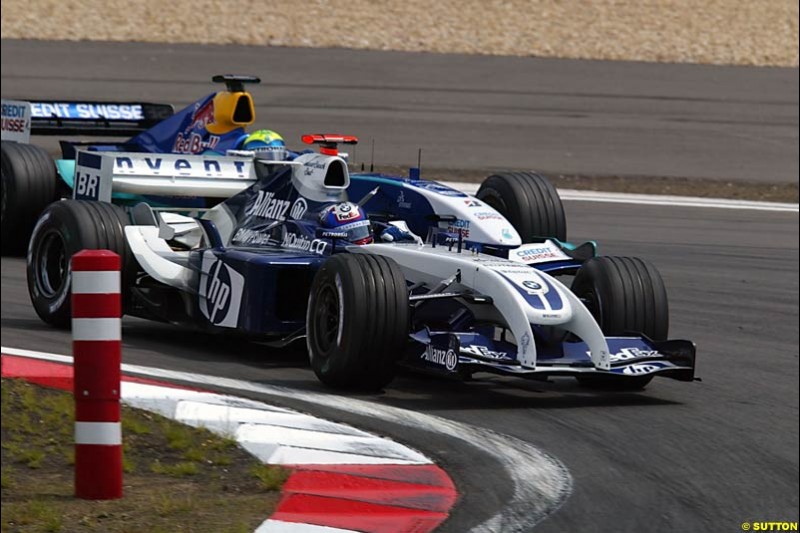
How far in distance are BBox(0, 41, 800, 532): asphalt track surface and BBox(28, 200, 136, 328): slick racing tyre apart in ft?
0.67

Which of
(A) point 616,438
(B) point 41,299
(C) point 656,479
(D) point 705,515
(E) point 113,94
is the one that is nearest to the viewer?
(D) point 705,515

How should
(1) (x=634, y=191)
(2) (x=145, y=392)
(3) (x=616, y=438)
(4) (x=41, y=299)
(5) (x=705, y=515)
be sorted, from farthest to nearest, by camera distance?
(1) (x=634, y=191) → (4) (x=41, y=299) → (2) (x=145, y=392) → (3) (x=616, y=438) → (5) (x=705, y=515)

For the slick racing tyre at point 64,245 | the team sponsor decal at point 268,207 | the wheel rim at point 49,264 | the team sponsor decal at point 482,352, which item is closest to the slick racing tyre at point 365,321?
the team sponsor decal at point 482,352

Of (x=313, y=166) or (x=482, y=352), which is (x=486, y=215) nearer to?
(x=313, y=166)

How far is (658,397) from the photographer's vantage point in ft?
24.2

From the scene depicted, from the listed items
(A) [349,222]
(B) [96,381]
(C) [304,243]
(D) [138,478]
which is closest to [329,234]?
(A) [349,222]

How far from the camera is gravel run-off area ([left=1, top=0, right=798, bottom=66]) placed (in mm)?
18516

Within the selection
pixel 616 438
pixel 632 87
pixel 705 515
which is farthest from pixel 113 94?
pixel 705 515

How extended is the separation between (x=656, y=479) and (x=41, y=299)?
13.7ft

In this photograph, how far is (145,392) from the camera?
696 cm

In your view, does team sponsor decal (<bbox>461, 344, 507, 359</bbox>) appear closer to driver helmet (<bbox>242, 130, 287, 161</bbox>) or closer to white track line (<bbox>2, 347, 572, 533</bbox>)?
white track line (<bbox>2, 347, 572, 533</bbox>)

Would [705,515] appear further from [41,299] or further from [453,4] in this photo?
[453,4]

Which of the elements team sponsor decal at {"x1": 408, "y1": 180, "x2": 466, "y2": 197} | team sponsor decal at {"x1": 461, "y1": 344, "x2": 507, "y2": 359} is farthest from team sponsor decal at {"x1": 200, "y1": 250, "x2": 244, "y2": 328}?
team sponsor decal at {"x1": 461, "y1": 344, "x2": 507, "y2": 359}

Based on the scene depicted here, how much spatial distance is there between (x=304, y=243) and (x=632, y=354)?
2039 millimetres
